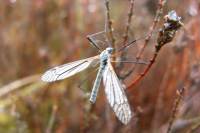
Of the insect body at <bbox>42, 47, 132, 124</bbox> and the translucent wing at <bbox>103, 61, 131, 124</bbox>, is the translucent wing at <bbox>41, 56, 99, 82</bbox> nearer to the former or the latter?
the insect body at <bbox>42, 47, 132, 124</bbox>

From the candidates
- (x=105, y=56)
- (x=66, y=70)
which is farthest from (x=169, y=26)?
(x=66, y=70)

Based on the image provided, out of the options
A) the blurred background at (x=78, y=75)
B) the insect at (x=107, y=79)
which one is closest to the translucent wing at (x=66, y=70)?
the insect at (x=107, y=79)

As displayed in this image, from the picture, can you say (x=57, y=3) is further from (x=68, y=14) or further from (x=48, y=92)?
(x=48, y=92)

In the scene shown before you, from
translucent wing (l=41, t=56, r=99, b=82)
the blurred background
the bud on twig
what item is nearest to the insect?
translucent wing (l=41, t=56, r=99, b=82)

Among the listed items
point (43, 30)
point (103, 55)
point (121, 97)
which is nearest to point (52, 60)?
point (43, 30)

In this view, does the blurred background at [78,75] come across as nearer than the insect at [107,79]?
No

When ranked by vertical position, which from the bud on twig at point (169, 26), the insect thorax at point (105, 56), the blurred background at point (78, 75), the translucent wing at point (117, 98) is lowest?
the translucent wing at point (117, 98)

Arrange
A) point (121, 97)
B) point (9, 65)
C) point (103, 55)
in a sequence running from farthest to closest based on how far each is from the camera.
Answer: point (9, 65) < point (103, 55) < point (121, 97)

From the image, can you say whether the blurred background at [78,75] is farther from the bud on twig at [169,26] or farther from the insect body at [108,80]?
the bud on twig at [169,26]
